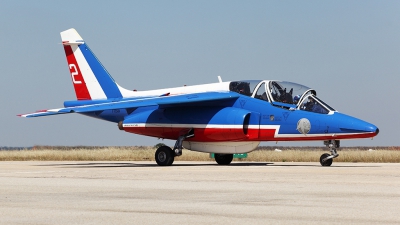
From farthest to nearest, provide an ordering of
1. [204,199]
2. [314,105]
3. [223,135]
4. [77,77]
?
[77,77] → [223,135] → [314,105] → [204,199]

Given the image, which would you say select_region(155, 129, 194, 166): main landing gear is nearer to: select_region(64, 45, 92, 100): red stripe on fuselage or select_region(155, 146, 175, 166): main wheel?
select_region(155, 146, 175, 166): main wheel

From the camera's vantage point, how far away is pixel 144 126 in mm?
25062

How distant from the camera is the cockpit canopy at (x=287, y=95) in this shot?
2227cm

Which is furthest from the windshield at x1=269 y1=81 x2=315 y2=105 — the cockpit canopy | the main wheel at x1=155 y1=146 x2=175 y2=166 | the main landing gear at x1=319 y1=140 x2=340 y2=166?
the main wheel at x1=155 y1=146 x2=175 y2=166

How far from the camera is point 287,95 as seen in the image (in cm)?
2278

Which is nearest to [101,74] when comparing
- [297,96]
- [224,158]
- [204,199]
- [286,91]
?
[224,158]

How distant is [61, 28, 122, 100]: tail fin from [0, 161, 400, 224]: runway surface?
11.6m

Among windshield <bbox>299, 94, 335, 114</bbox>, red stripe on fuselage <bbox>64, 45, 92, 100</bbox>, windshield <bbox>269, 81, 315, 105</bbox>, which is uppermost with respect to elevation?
red stripe on fuselage <bbox>64, 45, 92, 100</bbox>

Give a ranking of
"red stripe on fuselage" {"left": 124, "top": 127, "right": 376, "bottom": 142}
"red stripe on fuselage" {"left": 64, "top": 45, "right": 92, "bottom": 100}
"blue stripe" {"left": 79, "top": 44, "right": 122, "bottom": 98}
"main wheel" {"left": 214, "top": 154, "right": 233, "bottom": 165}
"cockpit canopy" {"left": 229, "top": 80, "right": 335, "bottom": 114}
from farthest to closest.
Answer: "red stripe on fuselage" {"left": 64, "top": 45, "right": 92, "bottom": 100}
"blue stripe" {"left": 79, "top": 44, "right": 122, "bottom": 98}
"main wheel" {"left": 214, "top": 154, "right": 233, "bottom": 165}
"cockpit canopy" {"left": 229, "top": 80, "right": 335, "bottom": 114}
"red stripe on fuselage" {"left": 124, "top": 127, "right": 376, "bottom": 142}

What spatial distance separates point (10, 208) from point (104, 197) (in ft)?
6.44

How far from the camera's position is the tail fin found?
92.0 ft

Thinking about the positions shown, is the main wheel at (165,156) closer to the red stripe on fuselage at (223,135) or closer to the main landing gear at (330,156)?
the red stripe on fuselage at (223,135)

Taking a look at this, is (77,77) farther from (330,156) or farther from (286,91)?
(330,156)

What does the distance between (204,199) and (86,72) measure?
59.0 ft
